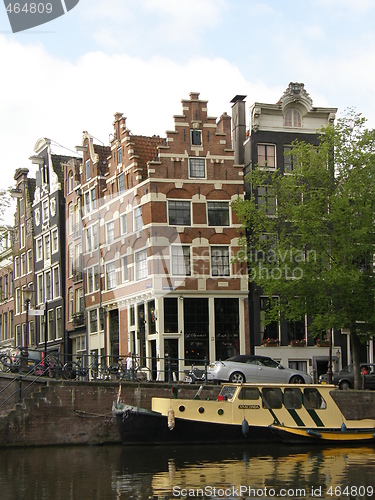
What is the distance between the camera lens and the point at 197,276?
137ft

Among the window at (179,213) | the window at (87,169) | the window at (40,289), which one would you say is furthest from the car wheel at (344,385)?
the window at (40,289)

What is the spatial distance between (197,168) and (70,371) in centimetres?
1637

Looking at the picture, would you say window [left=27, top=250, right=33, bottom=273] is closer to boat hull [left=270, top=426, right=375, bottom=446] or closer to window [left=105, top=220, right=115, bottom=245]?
window [left=105, top=220, right=115, bottom=245]

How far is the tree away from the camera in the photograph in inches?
1305

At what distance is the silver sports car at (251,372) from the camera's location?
3319cm

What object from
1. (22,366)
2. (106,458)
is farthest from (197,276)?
(106,458)

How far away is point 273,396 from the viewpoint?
89.2 feet

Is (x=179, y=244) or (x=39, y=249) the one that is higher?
(x=39, y=249)

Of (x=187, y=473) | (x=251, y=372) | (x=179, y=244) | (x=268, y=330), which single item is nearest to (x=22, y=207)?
(x=179, y=244)

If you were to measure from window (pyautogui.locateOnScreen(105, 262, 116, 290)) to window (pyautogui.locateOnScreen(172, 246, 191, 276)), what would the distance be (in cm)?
581

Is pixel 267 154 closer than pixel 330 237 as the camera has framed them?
No

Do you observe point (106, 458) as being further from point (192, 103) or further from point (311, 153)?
point (192, 103)

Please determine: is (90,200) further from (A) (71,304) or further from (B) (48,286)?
(B) (48,286)

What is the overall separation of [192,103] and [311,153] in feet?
35.1
